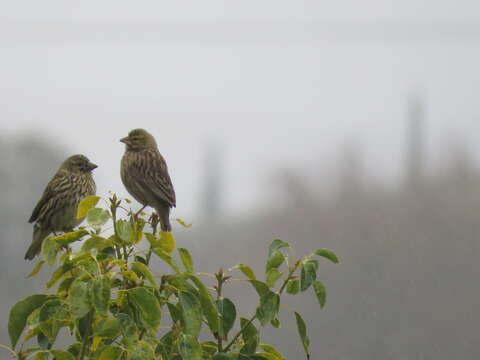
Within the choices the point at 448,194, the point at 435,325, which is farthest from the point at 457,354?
the point at 448,194

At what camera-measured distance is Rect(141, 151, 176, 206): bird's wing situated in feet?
15.0

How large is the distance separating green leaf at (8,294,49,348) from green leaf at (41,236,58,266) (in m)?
0.14

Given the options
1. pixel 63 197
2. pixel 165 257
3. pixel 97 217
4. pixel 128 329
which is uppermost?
pixel 63 197

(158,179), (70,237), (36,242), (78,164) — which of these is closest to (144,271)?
(70,237)

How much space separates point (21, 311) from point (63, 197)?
2358mm

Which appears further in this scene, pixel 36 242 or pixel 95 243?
pixel 36 242

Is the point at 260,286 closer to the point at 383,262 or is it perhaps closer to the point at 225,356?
the point at 225,356

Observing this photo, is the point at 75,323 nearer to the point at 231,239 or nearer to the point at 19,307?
the point at 19,307

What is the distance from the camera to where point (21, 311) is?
2672 millimetres

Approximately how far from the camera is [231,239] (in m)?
6.38

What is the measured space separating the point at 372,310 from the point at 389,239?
2.86ft

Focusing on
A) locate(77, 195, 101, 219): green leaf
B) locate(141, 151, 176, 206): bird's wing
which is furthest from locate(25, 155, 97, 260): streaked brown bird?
locate(77, 195, 101, 219): green leaf

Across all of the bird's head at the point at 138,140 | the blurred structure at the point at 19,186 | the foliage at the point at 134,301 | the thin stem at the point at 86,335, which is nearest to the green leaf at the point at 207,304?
the foliage at the point at 134,301

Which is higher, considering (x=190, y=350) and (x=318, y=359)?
(x=190, y=350)
